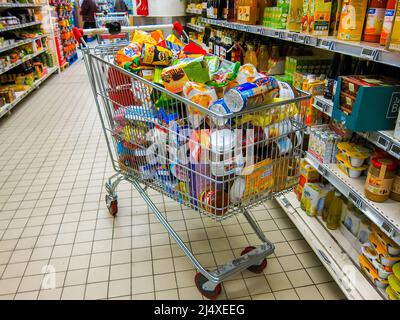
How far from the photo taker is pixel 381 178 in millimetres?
1528

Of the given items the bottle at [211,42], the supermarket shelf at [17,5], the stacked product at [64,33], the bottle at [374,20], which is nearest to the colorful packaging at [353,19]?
the bottle at [374,20]

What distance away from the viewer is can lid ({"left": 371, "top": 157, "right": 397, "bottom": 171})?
4.93 ft

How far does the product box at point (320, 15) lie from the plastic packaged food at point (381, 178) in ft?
2.54

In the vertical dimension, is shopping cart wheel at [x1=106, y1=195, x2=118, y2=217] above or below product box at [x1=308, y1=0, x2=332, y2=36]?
below

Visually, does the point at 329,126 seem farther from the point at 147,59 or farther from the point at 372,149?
the point at 147,59

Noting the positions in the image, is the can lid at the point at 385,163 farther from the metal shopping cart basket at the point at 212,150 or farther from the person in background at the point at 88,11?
the person in background at the point at 88,11

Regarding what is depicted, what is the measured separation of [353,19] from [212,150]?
3.25ft

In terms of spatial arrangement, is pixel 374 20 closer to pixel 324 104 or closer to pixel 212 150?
pixel 324 104

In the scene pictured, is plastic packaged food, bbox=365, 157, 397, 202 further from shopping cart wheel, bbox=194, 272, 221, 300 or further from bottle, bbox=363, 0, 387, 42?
shopping cart wheel, bbox=194, 272, 221, 300

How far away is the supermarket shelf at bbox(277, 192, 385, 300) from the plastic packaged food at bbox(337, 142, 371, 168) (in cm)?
50

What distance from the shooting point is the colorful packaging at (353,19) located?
5.10ft

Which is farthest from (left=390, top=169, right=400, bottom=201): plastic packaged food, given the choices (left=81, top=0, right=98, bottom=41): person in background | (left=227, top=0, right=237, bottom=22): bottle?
(left=81, top=0, right=98, bottom=41): person in background

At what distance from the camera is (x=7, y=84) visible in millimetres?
5695

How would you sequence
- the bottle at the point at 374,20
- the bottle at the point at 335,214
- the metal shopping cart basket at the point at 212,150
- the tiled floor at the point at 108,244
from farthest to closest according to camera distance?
the bottle at the point at 335,214, the tiled floor at the point at 108,244, the bottle at the point at 374,20, the metal shopping cart basket at the point at 212,150
